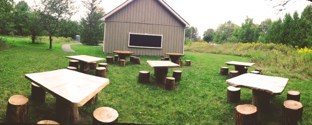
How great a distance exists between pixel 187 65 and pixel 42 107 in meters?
8.64

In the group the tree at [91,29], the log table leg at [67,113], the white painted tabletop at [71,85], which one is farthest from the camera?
the tree at [91,29]

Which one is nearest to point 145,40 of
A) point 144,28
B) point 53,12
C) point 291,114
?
point 144,28

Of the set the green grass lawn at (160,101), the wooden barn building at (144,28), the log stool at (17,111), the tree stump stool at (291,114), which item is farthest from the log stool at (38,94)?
the wooden barn building at (144,28)

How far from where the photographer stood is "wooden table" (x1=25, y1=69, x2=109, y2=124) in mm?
3995

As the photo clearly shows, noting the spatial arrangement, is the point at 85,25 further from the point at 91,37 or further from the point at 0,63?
the point at 0,63

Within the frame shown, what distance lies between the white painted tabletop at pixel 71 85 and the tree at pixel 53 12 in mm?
13433

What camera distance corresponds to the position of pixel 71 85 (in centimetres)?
455

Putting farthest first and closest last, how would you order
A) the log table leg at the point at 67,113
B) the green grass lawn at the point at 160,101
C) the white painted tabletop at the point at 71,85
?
the green grass lawn at the point at 160,101 < the log table leg at the point at 67,113 < the white painted tabletop at the point at 71,85

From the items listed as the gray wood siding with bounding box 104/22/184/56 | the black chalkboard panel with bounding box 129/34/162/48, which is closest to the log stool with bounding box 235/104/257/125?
the gray wood siding with bounding box 104/22/184/56

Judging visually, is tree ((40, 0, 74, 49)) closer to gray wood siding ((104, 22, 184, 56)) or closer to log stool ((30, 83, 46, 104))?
gray wood siding ((104, 22, 184, 56))

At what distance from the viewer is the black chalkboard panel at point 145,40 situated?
55.6 ft

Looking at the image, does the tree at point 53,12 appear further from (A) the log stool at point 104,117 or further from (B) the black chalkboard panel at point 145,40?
(A) the log stool at point 104,117

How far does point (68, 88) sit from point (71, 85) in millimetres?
199

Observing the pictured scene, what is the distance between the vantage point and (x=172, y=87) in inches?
Answer: 303
